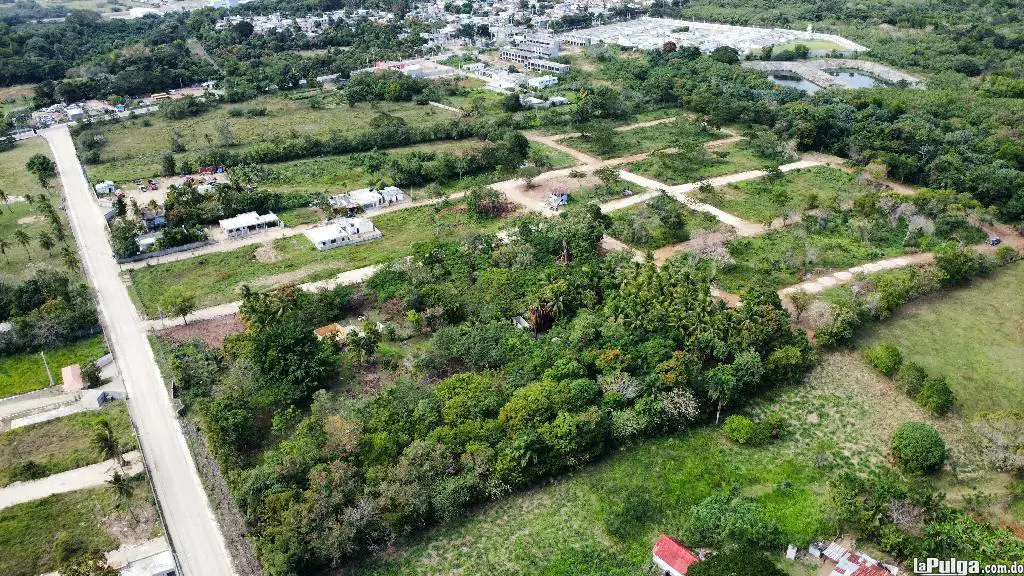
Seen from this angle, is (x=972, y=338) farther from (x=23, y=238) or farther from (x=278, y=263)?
(x=23, y=238)

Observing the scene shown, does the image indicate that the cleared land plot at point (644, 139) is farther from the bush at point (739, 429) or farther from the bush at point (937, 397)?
the bush at point (739, 429)

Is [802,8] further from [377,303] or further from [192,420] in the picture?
[192,420]

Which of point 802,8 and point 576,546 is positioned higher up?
point 802,8

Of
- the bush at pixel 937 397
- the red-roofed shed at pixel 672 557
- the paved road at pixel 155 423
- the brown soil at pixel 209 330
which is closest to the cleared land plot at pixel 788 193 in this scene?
the bush at pixel 937 397

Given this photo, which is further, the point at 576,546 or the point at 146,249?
the point at 146,249

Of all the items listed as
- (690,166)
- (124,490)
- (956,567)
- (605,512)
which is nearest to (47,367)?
(124,490)

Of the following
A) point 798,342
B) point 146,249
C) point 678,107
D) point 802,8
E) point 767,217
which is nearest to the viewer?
point 798,342

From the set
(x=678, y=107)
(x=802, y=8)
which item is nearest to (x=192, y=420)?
(x=678, y=107)
